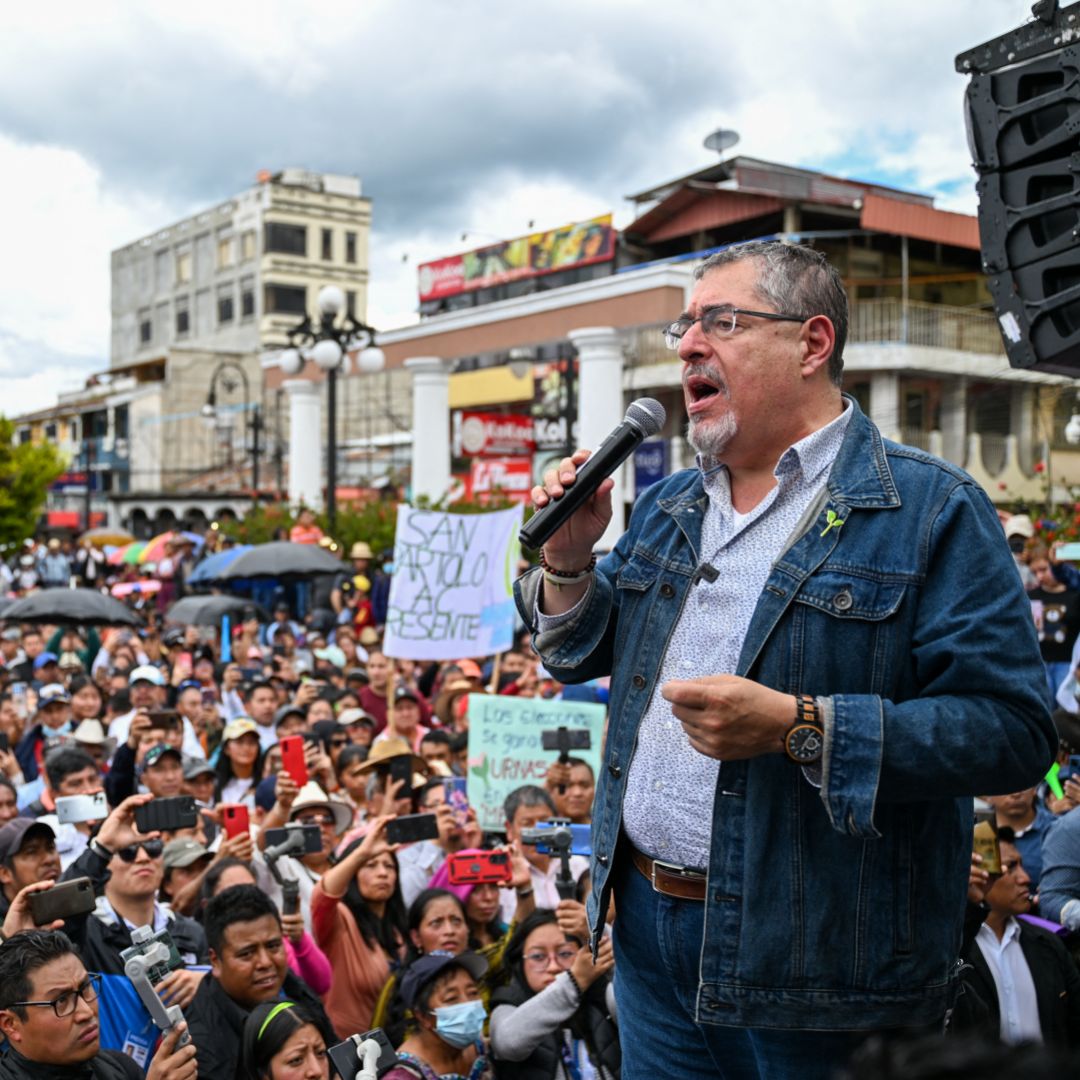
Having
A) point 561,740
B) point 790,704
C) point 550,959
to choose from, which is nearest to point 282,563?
point 561,740

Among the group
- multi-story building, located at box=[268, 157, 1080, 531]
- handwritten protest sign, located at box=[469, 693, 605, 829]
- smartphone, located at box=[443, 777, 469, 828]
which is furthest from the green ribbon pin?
multi-story building, located at box=[268, 157, 1080, 531]

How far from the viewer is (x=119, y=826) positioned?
510 cm

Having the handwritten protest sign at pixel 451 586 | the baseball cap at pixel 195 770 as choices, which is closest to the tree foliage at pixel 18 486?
the handwritten protest sign at pixel 451 586

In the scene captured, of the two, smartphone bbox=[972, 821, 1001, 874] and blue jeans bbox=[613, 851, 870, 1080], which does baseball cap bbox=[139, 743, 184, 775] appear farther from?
blue jeans bbox=[613, 851, 870, 1080]

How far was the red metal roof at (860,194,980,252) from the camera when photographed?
29.5 m

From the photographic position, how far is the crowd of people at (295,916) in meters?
4.32

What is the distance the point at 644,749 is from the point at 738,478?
1.71ft

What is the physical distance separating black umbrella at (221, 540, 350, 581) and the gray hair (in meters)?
13.2

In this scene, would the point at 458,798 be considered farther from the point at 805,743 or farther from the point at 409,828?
the point at 805,743

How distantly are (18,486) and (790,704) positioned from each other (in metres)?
42.0

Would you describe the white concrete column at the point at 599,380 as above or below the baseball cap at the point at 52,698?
above

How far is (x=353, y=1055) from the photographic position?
3.79 meters

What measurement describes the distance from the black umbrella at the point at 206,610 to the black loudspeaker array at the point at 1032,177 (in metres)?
12.1

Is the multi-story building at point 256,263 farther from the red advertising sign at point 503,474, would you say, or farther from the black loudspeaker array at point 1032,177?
the black loudspeaker array at point 1032,177
